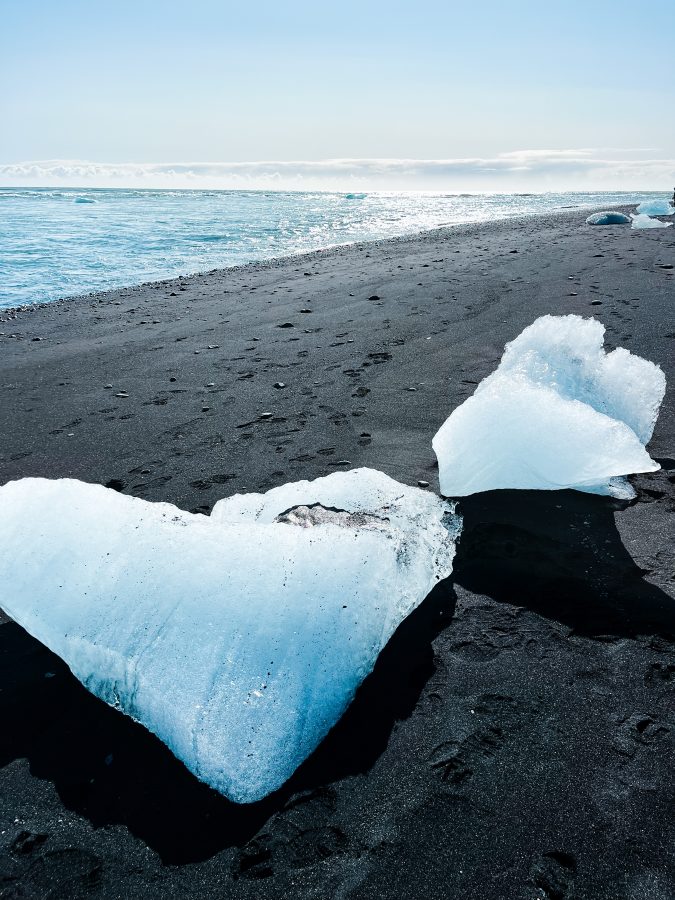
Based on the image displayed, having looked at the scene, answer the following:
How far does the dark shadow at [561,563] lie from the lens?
6.72 feet

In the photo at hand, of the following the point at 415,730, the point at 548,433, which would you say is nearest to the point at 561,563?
the point at 548,433

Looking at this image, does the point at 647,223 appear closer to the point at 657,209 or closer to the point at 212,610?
the point at 657,209

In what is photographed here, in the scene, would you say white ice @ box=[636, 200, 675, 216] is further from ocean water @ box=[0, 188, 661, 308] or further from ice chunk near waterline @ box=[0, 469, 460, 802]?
ice chunk near waterline @ box=[0, 469, 460, 802]

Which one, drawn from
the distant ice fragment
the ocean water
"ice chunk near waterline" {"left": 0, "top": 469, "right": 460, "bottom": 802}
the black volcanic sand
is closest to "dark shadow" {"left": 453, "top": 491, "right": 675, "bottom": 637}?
the black volcanic sand

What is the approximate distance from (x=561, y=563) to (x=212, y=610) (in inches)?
56.4

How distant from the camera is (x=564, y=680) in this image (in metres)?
1.81

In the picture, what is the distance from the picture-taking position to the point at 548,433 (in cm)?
264

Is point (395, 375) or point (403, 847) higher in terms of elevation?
point (395, 375)

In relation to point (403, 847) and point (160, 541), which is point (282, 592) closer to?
point (160, 541)

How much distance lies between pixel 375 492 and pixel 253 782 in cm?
130

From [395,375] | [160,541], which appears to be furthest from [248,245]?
[160,541]

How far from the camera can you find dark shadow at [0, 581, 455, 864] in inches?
58.2

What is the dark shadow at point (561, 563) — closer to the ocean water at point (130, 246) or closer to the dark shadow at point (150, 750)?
the dark shadow at point (150, 750)

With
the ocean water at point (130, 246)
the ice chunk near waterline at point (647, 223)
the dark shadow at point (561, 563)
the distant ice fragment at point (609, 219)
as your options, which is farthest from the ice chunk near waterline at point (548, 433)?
the distant ice fragment at point (609, 219)
